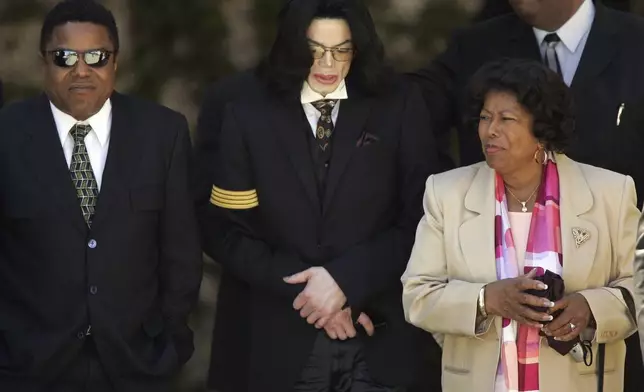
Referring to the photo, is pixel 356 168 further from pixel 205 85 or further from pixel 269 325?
pixel 205 85

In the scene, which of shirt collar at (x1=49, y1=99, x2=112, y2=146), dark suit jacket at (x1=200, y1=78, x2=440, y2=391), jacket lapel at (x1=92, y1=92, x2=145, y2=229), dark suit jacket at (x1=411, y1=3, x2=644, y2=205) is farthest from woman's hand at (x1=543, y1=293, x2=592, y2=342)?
shirt collar at (x1=49, y1=99, x2=112, y2=146)

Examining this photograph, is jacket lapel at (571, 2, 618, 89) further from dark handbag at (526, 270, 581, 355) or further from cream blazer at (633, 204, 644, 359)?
cream blazer at (633, 204, 644, 359)

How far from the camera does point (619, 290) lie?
378 cm

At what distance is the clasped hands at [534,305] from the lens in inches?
143

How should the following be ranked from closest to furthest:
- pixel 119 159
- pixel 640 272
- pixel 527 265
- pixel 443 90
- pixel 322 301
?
pixel 640 272 → pixel 527 265 → pixel 119 159 → pixel 322 301 → pixel 443 90

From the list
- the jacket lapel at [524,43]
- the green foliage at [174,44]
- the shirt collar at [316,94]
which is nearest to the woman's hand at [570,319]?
the shirt collar at [316,94]

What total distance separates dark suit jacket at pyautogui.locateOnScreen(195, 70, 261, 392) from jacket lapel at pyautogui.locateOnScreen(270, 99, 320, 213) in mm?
163

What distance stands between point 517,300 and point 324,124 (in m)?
0.91

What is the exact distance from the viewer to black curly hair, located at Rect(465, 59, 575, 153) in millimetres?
3799

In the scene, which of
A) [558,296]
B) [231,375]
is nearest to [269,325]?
[231,375]

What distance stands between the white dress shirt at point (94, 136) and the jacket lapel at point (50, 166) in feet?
0.09

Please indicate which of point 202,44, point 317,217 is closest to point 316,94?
point 317,217

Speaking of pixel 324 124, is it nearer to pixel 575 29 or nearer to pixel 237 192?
pixel 237 192

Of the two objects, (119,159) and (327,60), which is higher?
(327,60)
